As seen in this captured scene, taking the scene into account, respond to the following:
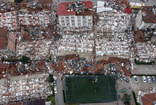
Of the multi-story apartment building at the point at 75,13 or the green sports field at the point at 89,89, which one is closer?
the green sports field at the point at 89,89

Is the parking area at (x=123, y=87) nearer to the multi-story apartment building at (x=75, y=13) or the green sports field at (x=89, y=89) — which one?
the green sports field at (x=89, y=89)

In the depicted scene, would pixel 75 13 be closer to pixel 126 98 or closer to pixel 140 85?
pixel 126 98

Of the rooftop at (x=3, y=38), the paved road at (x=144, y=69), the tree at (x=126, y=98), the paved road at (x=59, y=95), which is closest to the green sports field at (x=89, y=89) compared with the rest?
the paved road at (x=59, y=95)

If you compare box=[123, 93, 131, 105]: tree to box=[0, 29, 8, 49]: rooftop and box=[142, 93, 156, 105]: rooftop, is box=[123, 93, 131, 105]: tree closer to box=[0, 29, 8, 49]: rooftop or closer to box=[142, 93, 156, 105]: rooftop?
box=[142, 93, 156, 105]: rooftop

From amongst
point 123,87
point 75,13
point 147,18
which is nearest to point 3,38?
point 75,13

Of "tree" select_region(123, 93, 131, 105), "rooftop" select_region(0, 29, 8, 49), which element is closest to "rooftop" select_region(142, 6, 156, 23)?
"tree" select_region(123, 93, 131, 105)

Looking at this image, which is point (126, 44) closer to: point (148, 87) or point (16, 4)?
point (148, 87)
